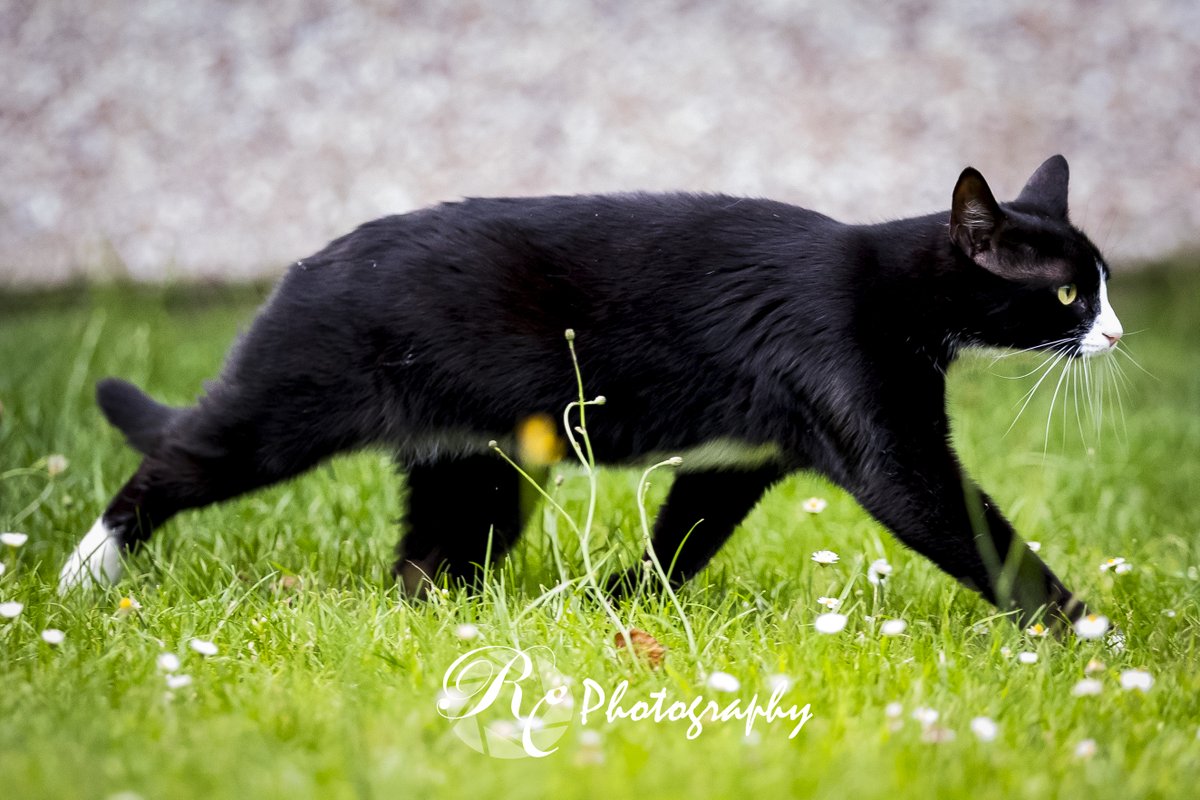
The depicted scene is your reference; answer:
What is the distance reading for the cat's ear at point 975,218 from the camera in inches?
92.1

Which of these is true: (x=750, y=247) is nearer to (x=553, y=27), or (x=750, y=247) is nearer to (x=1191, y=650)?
(x=1191, y=650)

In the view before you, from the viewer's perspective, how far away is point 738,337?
2449mm

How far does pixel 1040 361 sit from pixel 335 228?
3975 mm

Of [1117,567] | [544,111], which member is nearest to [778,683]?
[1117,567]

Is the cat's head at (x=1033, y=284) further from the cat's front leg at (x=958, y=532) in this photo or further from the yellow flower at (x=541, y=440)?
the yellow flower at (x=541, y=440)

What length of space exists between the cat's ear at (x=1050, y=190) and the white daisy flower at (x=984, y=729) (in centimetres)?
135

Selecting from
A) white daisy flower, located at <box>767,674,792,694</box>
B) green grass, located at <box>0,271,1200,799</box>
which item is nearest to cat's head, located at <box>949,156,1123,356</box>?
green grass, located at <box>0,271,1200,799</box>

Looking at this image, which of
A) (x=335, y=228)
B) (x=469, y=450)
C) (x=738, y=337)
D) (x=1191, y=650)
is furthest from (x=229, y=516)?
(x=335, y=228)

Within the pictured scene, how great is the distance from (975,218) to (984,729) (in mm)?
1112

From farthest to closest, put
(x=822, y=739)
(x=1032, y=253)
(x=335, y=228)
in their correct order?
(x=335, y=228) → (x=1032, y=253) → (x=822, y=739)

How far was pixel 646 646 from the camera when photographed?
2.02 metres

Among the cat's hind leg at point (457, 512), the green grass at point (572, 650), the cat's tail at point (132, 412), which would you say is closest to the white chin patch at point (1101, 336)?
the green grass at point (572, 650)

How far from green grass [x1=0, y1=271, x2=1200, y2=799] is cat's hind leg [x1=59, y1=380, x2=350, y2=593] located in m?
0.08

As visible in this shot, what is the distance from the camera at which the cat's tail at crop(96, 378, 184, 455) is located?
2.83 metres
